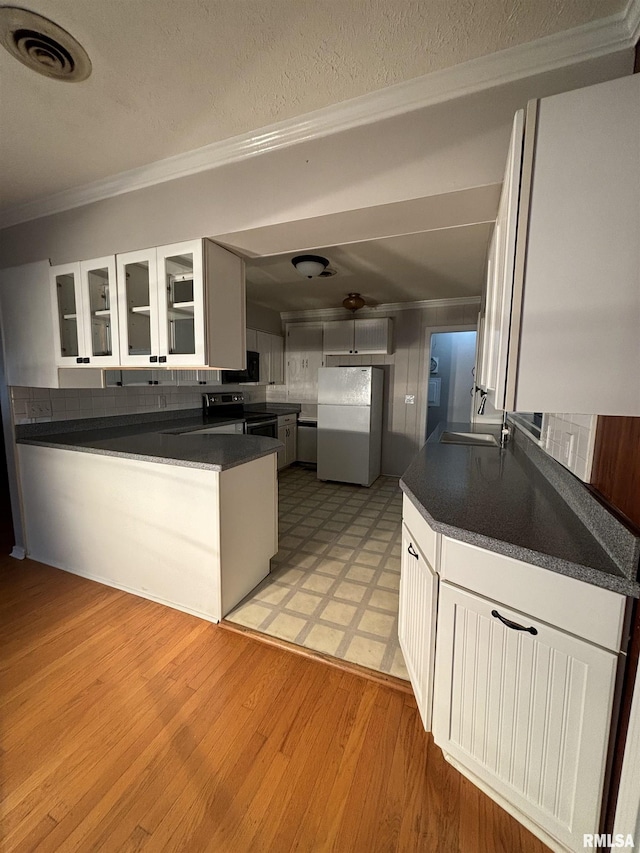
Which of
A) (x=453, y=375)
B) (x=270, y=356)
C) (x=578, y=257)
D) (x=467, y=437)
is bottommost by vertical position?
(x=467, y=437)

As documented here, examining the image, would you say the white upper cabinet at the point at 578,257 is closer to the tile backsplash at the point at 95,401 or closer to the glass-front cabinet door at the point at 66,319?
the glass-front cabinet door at the point at 66,319

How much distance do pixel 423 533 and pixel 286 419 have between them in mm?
3720

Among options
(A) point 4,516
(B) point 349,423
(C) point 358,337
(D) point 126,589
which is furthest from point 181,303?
(A) point 4,516

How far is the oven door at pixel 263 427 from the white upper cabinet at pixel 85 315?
194cm

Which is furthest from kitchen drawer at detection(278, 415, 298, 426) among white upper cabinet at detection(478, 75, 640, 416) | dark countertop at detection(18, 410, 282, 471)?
white upper cabinet at detection(478, 75, 640, 416)

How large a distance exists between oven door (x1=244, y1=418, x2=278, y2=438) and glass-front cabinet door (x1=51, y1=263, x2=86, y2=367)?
6.40ft

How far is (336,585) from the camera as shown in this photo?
2203 mm

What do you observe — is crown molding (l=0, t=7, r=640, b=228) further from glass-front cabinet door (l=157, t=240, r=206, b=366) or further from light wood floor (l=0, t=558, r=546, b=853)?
light wood floor (l=0, t=558, r=546, b=853)

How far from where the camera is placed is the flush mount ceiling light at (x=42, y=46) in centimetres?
100

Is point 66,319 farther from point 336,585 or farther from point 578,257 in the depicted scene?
point 578,257

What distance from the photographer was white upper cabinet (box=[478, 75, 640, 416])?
73 centimetres

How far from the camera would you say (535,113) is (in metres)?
0.78

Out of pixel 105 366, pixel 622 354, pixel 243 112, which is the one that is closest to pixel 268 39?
pixel 243 112

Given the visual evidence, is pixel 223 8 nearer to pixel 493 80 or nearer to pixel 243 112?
pixel 243 112
